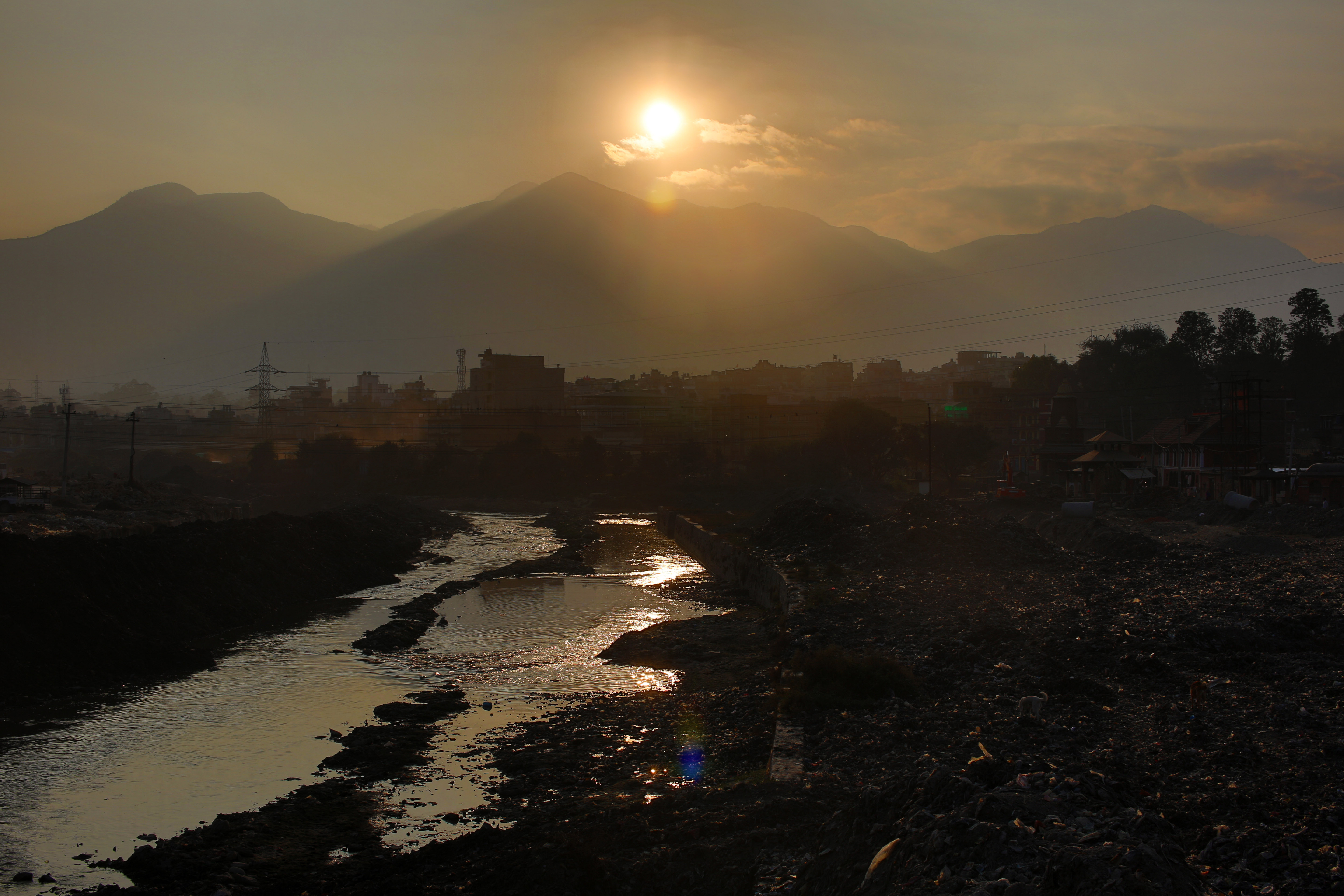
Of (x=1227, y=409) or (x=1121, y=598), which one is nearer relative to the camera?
(x=1121, y=598)

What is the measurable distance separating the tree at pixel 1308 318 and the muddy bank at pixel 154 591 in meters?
95.0

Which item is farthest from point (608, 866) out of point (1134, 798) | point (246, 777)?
point (246, 777)

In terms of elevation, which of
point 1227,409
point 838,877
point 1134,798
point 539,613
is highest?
point 1227,409

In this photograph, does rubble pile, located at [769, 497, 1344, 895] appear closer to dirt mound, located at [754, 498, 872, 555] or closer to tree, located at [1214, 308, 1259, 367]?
dirt mound, located at [754, 498, 872, 555]

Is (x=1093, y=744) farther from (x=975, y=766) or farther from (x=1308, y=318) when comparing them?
(x=1308, y=318)

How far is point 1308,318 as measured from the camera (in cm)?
9594

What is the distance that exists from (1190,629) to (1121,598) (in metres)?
5.81

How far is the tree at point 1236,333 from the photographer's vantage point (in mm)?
105062

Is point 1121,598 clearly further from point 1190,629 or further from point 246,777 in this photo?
point 246,777

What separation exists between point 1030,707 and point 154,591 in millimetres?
27458

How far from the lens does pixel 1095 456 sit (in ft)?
231

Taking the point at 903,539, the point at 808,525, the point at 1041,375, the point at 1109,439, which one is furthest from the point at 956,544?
the point at 1041,375

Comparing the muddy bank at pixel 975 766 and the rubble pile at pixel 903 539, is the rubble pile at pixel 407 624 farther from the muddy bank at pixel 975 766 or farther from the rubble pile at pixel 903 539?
the rubble pile at pixel 903 539

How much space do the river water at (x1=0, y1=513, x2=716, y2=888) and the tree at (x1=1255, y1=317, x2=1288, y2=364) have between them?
97254 mm
